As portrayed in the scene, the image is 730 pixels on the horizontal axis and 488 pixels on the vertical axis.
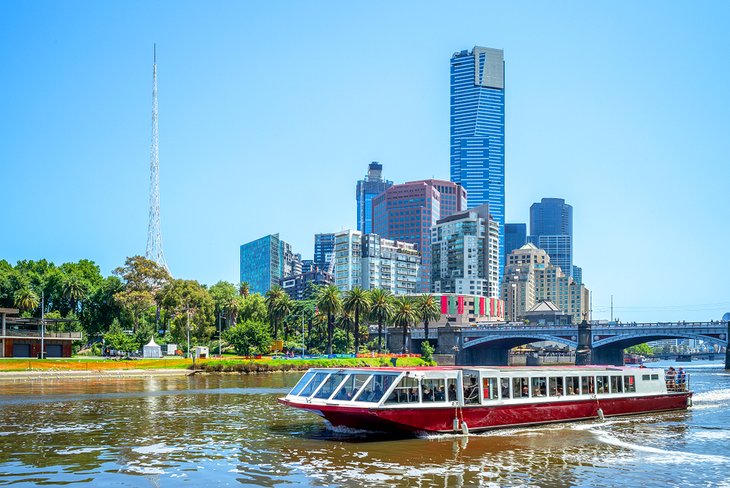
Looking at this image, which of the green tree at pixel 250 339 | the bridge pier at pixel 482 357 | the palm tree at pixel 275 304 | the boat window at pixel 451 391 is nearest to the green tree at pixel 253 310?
the palm tree at pixel 275 304

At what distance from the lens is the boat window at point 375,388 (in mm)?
37281

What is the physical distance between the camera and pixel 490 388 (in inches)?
1610

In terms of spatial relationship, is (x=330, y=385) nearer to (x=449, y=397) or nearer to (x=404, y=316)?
(x=449, y=397)

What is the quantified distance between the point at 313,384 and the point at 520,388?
12.1 metres

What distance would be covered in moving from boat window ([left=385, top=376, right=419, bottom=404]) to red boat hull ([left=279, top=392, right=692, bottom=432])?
0.61m

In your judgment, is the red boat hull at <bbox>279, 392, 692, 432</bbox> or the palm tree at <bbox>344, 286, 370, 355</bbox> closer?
the red boat hull at <bbox>279, 392, 692, 432</bbox>

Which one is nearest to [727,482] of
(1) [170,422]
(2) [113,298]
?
(1) [170,422]

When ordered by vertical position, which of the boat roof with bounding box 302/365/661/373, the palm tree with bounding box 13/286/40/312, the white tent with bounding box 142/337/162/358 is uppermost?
the palm tree with bounding box 13/286/40/312

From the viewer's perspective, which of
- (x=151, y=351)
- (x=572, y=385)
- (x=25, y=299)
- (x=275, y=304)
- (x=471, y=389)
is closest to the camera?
(x=471, y=389)

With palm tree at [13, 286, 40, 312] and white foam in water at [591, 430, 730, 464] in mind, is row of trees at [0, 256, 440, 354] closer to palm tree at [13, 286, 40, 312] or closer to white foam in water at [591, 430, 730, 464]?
palm tree at [13, 286, 40, 312]

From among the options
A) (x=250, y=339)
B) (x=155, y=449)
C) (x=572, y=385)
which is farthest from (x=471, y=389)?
(x=250, y=339)

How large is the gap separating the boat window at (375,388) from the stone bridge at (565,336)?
10763 cm

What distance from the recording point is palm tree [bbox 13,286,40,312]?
400 feet

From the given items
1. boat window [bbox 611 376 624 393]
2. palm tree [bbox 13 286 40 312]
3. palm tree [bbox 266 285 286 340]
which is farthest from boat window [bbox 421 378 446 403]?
palm tree [bbox 266 285 286 340]
